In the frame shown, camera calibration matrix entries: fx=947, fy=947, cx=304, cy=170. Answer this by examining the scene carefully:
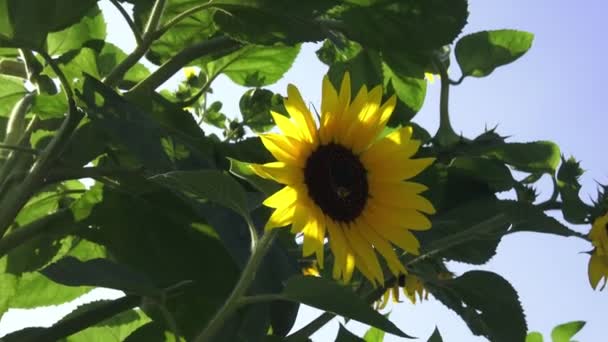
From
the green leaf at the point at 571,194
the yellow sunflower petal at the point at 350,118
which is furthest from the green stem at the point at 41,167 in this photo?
the green leaf at the point at 571,194

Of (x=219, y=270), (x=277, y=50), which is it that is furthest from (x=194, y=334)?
(x=277, y=50)

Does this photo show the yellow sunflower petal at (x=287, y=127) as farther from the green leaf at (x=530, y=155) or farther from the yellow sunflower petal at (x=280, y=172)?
the green leaf at (x=530, y=155)

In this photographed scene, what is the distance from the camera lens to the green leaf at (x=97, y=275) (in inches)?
29.7

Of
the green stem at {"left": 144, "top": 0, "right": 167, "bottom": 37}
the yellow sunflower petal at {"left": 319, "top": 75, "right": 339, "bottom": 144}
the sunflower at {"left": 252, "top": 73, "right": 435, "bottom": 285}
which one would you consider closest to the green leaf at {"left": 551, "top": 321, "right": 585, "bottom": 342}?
the sunflower at {"left": 252, "top": 73, "right": 435, "bottom": 285}

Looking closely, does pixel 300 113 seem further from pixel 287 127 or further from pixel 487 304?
pixel 487 304

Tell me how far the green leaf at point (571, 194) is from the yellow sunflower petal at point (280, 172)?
519 mm

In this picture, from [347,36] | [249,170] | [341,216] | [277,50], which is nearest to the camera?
[249,170]

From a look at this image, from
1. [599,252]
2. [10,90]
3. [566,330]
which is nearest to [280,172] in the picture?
[10,90]

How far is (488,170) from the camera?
1.12 m

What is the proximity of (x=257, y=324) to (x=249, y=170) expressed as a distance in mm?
142

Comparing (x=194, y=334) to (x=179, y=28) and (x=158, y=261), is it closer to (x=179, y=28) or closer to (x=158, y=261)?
(x=158, y=261)

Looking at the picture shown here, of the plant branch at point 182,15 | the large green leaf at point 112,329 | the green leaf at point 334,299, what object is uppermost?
the plant branch at point 182,15

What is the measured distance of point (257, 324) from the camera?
85 cm

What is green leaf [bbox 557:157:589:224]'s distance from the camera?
4.14ft
